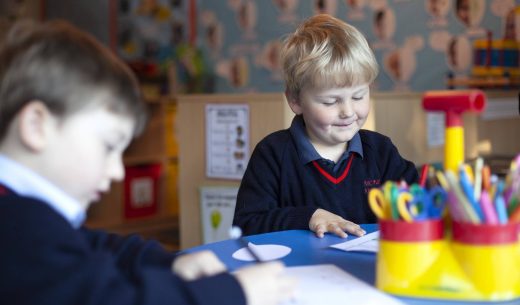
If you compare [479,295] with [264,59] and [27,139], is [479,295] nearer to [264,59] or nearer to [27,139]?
[27,139]

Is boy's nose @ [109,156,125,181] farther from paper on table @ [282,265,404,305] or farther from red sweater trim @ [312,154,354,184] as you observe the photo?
red sweater trim @ [312,154,354,184]

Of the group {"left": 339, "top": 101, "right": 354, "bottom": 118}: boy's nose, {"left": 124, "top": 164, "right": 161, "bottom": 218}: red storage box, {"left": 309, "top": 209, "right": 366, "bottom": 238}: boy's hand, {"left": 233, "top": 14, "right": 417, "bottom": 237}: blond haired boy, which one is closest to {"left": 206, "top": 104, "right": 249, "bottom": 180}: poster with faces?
{"left": 233, "top": 14, "right": 417, "bottom": 237}: blond haired boy

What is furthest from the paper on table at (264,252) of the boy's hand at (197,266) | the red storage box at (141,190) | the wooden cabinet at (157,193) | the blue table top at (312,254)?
the red storage box at (141,190)

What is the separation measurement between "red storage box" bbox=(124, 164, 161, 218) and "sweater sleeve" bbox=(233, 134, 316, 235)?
2.47 meters

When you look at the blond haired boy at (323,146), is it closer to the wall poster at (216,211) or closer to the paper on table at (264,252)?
the paper on table at (264,252)

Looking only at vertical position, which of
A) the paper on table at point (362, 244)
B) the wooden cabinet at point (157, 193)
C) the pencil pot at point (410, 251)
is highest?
the pencil pot at point (410, 251)

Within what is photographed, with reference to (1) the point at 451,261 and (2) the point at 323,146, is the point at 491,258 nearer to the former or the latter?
(1) the point at 451,261

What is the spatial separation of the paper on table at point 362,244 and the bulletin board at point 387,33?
1.56 meters

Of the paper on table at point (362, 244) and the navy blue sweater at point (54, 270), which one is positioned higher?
the navy blue sweater at point (54, 270)

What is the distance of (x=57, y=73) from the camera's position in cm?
64

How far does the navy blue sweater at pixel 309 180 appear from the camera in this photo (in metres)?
1.29

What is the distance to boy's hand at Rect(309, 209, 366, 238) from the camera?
105 centimetres

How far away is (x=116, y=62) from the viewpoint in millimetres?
702

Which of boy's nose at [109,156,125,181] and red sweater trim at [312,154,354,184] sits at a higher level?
boy's nose at [109,156,125,181]
